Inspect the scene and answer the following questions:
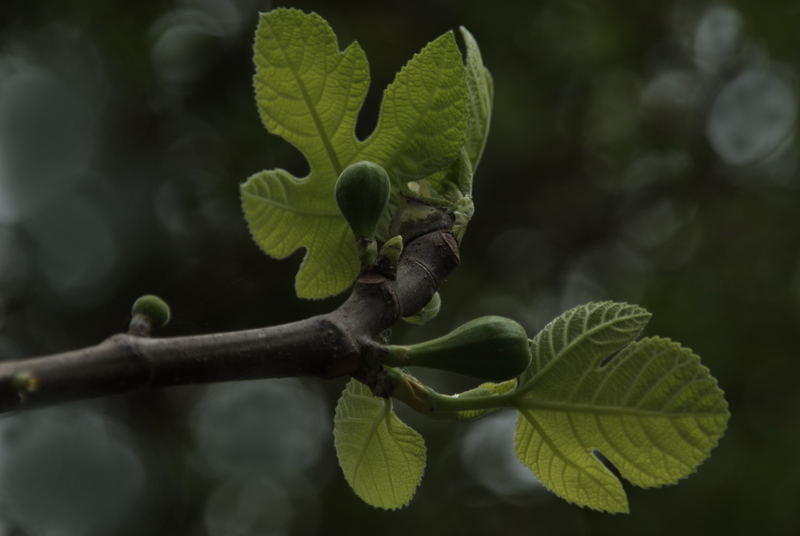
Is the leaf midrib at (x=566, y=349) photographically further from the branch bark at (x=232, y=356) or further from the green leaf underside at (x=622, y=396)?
the branch bark at (x=232, y=356)

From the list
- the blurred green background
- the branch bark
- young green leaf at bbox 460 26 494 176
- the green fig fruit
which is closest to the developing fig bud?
the branch bark

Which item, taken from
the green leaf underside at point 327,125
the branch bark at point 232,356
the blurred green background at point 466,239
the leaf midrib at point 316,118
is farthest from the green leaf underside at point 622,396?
the blurred green background at point 466,239

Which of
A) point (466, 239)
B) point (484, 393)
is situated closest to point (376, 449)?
point (484, 393)

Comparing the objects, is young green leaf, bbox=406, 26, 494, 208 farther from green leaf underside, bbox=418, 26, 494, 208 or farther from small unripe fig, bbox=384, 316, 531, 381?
small unripe fig, bbox=384, 316, 531, 381

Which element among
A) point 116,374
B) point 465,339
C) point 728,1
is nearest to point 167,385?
point 116,374

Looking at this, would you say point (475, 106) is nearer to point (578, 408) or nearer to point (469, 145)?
point (469, 145)

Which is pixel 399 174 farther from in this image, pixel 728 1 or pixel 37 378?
pixel 728 1
